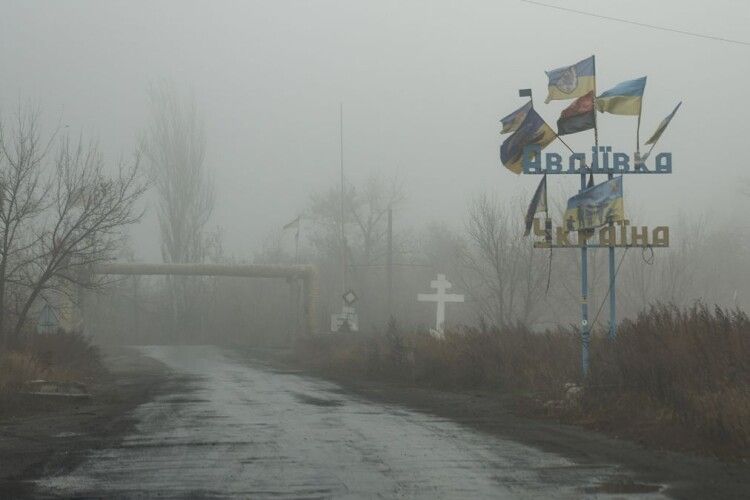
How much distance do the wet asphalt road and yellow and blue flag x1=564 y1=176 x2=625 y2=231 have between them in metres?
5.14

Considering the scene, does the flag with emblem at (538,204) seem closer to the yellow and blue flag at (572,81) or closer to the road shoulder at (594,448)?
the yellow and blue flag at (572,81)

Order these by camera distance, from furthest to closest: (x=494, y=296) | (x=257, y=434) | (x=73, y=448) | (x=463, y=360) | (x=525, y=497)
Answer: (x=494, y=296)
(x=463, y=360)
(x=257, y=434)
(x=73, y=448)
(x=525, y=497)

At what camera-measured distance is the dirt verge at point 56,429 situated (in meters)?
10.1

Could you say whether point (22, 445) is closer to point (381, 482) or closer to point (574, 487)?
point (381, 482)

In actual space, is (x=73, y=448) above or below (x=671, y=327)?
below

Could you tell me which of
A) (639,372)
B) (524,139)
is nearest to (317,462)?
(639,372)

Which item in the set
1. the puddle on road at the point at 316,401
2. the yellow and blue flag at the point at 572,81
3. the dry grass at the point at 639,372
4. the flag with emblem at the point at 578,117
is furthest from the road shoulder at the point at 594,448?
the yellow and blue flag at the point at 572,81

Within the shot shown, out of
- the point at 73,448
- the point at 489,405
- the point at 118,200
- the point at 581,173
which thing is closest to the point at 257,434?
the point at 73,448

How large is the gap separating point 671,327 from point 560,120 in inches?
197

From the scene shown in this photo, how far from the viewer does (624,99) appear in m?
19.5

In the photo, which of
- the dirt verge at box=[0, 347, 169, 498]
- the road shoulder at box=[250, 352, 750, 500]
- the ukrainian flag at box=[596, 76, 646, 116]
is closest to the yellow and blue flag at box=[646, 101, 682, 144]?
the ukrainian flag at box=[596, 76, 646, 116]

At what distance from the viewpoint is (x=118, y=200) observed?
31344 mm

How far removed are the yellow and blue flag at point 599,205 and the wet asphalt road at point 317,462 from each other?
5.14m

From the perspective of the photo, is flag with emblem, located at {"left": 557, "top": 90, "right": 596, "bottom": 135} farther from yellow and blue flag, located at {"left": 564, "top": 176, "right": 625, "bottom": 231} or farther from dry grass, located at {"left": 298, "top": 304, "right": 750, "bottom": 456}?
dry grass, located at {"left": 298, "top": 304, "right": 750, "bottom": 456}
